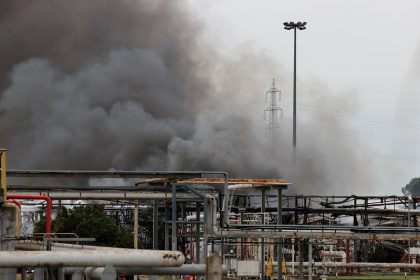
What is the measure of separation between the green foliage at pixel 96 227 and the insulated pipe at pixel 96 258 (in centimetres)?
3937

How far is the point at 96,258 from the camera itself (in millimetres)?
8578

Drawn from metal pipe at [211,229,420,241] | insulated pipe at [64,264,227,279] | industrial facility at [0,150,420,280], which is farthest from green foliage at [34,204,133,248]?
insulated pipe at [64,264,227,279]

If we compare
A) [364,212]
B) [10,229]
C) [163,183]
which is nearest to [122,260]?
[10,229]

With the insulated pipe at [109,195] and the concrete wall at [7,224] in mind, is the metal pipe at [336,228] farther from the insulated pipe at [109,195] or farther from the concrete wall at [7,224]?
the concrete wall at [7,224]

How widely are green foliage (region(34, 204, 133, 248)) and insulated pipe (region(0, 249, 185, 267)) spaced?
3937cm

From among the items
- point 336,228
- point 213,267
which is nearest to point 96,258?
point 213,267

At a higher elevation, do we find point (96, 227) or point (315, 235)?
point (96, 227)

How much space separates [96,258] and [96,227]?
4114 cm

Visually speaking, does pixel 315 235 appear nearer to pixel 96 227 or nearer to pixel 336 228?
pixel 336 228

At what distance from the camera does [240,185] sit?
30.4 metres

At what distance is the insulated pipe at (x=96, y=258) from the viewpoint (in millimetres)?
8562

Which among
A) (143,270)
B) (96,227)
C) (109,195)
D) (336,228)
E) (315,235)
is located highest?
(109,195)

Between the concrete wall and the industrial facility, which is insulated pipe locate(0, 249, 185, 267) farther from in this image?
the concrete wall

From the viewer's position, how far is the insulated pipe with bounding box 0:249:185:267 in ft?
28.1
